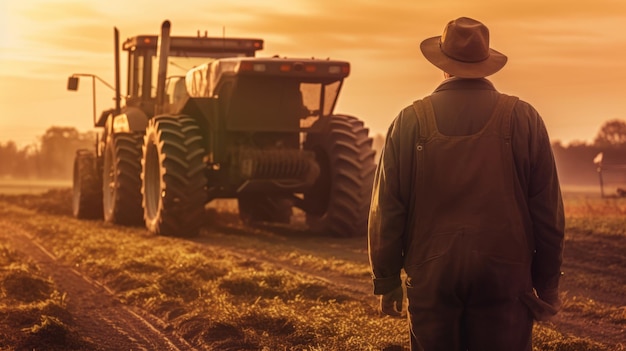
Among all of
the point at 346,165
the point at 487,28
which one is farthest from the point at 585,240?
the point at 487,28

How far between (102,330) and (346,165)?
7.17 meters

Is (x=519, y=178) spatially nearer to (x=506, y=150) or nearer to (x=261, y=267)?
(x=506, y=150)

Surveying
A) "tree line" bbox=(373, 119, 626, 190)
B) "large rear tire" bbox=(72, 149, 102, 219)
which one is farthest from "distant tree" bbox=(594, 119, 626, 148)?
"large rear tire" bbox=(72, 149, 102, 219)

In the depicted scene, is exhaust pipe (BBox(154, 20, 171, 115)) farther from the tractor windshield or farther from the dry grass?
the dry grass

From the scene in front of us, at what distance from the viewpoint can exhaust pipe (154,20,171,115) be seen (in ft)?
49.1

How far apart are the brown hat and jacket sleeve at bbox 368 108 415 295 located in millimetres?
263

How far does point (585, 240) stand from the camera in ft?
44.7

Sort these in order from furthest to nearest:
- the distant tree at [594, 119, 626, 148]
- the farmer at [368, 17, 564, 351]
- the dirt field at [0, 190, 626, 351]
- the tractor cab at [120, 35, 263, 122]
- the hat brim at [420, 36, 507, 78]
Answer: the distant tree at [594, 119, 626, 148] → the tractor cab at [120, 35, 263, 122] → the dirt field at [0, 190, 626, 351] → the hat brim at [420, 36, 507, 78] → the farmer at [368, 17, 564, 351]

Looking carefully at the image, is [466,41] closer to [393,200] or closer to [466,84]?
[466,84]

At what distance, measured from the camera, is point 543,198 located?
3.92 metres

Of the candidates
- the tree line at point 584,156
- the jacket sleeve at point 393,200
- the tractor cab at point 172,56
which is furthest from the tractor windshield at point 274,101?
the tree line at point 584,156

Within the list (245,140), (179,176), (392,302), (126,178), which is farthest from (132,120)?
(392,302)

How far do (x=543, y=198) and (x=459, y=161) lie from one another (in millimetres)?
371

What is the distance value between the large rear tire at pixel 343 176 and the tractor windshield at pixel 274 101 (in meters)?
0.43
